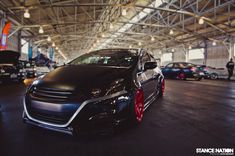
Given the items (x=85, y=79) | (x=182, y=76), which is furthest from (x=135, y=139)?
(x=182, y=76)

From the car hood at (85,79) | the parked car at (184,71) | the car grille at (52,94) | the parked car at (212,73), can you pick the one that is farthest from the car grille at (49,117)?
the parked car at (212,73)

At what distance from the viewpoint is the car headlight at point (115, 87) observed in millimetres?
1963

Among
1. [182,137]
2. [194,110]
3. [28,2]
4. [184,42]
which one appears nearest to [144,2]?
[28,2]

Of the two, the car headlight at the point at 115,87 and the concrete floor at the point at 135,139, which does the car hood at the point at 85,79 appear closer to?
the car headlight at the point at 115,87

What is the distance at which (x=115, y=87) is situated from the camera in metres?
2.04

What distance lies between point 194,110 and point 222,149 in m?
1.66

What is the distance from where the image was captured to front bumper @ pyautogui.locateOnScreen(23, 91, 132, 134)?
1.77 meters

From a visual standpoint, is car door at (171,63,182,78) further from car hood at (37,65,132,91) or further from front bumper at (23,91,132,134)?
front bumper at (23,91,132,134)

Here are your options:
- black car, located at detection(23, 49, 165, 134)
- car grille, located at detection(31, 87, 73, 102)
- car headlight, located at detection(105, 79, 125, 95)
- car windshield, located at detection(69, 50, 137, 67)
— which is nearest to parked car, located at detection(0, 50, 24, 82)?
car windshield, located at detection(69, 50, 137, 67)

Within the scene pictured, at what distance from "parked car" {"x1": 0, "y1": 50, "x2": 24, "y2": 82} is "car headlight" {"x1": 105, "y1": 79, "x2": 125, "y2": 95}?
7771mm

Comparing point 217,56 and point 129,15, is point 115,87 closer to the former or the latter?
point 129,15

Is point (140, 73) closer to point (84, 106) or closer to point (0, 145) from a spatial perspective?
point (84, 106)

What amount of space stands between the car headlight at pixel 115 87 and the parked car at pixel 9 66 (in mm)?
7771

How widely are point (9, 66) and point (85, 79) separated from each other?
25.5 ft
